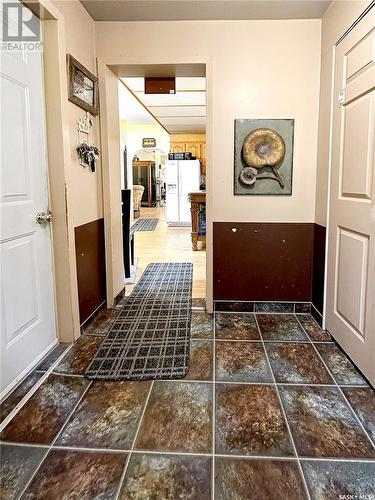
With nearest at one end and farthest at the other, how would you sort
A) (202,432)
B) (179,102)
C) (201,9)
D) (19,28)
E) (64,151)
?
(202,432), (19,28), (64,151), (201,9), (179,102)

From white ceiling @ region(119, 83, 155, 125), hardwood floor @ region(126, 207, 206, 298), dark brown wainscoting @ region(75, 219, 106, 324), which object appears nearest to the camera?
dark brown wainscoting @ region(75, 219, 106, 324)

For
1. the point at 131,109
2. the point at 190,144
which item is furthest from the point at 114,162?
the point at 190,144

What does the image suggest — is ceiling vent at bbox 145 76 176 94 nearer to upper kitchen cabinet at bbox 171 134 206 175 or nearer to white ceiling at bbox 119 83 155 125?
white ceiling at bbox 119 83 155 125

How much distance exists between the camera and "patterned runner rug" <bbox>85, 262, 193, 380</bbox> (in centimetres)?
210

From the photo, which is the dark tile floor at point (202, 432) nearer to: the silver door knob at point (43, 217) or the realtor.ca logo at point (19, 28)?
the silver door knob at point (43, 217)

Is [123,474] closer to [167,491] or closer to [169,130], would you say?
[167,491]

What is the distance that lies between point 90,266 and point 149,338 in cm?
75

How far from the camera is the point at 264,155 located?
2.87 metres

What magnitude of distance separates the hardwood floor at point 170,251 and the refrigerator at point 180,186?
447 mm

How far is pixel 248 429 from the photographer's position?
5.26ft

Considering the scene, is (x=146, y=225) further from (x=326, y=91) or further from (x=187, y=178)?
(x=326, y=91)

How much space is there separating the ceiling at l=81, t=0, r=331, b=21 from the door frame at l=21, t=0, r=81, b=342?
557 millimetres

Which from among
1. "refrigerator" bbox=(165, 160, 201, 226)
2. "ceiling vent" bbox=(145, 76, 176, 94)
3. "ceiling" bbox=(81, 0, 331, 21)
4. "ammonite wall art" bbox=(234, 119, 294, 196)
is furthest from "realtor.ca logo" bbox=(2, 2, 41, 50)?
"refrigerator" bbox=(165, 160, 201, 226)

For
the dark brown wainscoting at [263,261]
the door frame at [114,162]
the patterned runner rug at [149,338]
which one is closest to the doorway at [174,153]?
the door frame at [114,162]
